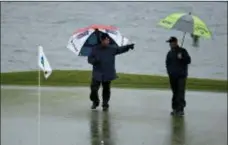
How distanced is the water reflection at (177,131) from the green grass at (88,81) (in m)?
4.57

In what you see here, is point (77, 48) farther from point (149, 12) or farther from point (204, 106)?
point (149, 12)

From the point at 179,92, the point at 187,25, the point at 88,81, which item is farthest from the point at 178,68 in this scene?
the point at 88,81

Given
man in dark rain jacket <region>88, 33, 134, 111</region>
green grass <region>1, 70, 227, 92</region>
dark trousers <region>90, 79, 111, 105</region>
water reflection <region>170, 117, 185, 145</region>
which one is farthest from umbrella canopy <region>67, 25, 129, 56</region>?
green grass <region>1, 70, 227, 92</region>

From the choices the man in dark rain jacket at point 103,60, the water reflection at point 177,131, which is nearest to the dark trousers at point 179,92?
the water reflection at point 177,131

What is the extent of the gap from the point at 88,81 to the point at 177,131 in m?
6.20

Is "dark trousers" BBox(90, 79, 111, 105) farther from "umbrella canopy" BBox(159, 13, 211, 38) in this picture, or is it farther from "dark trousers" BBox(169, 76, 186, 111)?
"umbrella canopy" BBox(159, 13, 211, 38)

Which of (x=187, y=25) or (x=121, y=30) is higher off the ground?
(x=187, y=25)

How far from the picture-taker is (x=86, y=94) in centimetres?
1411

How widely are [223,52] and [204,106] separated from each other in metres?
4.14

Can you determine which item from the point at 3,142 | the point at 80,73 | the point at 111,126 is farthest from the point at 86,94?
the point at 3,142

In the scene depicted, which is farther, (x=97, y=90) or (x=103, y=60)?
(x=97, y=90)

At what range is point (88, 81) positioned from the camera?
15.5 meters

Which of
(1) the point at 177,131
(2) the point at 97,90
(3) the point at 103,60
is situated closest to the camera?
(1) the point at 177,131

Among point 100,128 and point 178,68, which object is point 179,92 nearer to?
point 178,68
